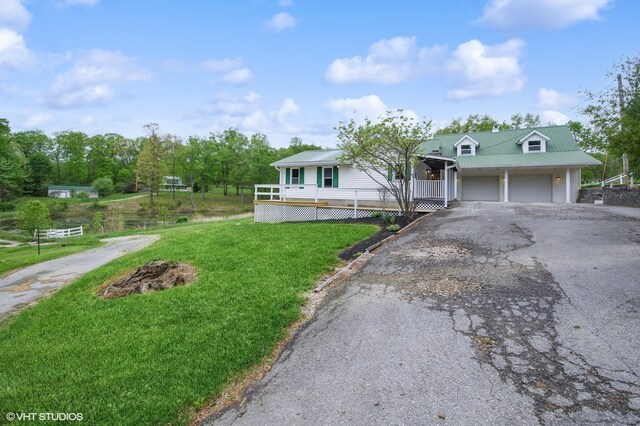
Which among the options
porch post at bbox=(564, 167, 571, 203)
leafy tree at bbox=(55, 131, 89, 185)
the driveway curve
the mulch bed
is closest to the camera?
the driveway curve

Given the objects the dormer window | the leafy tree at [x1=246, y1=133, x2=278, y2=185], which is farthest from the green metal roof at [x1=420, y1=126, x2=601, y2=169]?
the leafy tree at [x1=246, y1=133, x2=278, y2=185]

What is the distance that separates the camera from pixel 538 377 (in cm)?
305

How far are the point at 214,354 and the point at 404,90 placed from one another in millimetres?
18891

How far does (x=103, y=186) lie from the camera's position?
57031 mm

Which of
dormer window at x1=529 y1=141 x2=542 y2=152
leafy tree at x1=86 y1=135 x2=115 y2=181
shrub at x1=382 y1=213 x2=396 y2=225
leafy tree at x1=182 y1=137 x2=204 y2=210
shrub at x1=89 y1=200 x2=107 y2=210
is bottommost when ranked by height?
shrub at x1=382 y1=213 x2=396 y2=225

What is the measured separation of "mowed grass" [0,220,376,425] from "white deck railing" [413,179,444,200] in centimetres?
922

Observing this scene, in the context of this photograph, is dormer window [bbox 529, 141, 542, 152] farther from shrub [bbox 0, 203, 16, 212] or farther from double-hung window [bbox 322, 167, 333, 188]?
shrub [bbox 0, 203, 16, 212]

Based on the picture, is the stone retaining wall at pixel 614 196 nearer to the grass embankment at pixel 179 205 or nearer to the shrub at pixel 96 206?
the grass embankment at pixel 179 205

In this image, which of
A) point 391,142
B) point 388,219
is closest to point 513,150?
point 391,142

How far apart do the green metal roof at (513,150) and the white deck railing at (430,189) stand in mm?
4016

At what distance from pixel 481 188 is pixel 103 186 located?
57.0 meters

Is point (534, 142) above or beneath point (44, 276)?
above

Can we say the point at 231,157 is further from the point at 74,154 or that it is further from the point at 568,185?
the point at 568,185

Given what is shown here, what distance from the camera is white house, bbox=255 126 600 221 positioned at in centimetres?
1720
